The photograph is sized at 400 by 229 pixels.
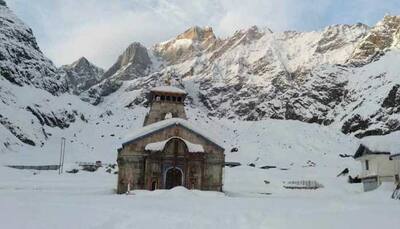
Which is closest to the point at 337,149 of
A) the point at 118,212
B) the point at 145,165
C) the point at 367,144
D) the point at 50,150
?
the point at 367,144

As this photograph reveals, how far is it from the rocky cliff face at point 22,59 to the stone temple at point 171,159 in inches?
2932

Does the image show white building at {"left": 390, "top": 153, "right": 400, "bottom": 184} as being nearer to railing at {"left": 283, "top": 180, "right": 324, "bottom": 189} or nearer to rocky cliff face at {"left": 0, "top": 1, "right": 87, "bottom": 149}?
railing at {"left": 283, "top": 180, "right": 324, "bottom": 189}

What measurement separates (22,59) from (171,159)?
8885 centimetres

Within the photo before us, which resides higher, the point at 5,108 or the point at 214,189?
the point at 5,108

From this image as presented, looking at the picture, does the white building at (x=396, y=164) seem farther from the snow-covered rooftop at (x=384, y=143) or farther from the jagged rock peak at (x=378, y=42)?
the jagged rock peak at (x=378, y=42)

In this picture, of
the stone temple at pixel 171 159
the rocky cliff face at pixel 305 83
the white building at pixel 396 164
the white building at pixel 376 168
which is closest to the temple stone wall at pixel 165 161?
the stone temple at pixel 171 159

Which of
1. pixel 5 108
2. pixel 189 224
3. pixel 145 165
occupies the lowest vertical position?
pixel 189 224

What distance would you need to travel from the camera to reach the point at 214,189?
4250 centimetres

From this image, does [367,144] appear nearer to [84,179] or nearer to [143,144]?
[143,144]

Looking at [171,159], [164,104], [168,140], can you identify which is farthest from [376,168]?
[164,104]

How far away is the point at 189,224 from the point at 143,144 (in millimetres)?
25708

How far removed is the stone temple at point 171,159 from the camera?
4075 cm

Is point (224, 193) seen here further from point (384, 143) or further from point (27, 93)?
point (27, 93)

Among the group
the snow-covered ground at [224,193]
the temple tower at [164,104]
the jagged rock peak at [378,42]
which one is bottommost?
the snow-covered ground at [224,193]
